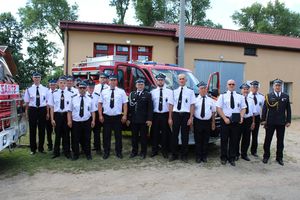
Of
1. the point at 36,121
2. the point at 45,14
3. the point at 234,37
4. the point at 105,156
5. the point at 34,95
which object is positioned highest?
the point at 45,14

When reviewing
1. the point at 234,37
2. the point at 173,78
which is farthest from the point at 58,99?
the point at 234,37

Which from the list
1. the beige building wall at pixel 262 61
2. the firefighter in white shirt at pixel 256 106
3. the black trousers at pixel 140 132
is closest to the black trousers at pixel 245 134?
the firefighter in white shirt at pixel 256 106

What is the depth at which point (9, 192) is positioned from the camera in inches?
224

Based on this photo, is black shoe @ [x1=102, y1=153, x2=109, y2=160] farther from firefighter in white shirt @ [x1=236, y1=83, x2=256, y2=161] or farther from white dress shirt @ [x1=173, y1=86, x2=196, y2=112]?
firefighter in white shirt @ [x1=236, y1=83, x2=256, y2=161]

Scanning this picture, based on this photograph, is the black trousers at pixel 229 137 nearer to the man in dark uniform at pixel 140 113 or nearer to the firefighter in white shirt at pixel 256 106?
the firefighter in white shirt at pixel 256 106

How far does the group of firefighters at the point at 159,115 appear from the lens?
766cm

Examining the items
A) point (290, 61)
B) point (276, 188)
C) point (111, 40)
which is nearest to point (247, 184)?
point (276, 188)

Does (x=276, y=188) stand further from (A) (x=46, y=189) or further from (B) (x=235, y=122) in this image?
(A) (x=46, y=189)

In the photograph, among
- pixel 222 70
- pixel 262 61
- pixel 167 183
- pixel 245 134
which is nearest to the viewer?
pixel 167 183

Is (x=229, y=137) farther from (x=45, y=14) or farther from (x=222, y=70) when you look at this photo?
(x=45, y=14)

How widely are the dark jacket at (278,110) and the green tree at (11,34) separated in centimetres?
3177

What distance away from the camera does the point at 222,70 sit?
1972 centimetres

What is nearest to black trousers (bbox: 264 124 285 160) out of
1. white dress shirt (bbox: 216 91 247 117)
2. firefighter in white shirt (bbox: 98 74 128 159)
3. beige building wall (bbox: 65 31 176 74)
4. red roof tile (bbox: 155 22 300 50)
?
white dress shirt (bbox: 216 91 247 117)

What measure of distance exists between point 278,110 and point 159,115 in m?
2.66
